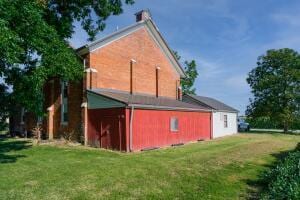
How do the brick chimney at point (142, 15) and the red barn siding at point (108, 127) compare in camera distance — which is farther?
the brick chimney at point (142, 15)

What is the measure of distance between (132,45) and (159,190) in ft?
63.3

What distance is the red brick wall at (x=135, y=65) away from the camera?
2562cm

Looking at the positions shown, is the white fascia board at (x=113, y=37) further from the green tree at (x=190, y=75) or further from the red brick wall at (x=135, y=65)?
the green tree at (x=190, y=75)

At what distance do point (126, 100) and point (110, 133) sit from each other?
95.7 inches

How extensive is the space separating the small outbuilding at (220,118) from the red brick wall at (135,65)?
13.5 ft

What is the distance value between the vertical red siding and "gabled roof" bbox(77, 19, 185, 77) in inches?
255

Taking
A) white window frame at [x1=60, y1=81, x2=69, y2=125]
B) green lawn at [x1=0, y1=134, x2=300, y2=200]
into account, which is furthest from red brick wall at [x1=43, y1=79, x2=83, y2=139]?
green lawn at [x1=0, y1=134, x2=300, y2=200]

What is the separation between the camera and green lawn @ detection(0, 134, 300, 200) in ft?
34.2

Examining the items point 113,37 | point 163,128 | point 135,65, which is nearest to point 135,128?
point 163,128

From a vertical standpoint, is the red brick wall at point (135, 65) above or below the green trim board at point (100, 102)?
above

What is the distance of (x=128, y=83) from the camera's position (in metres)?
27.9

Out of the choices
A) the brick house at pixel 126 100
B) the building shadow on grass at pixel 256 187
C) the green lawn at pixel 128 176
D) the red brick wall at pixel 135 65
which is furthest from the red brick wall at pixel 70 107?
the building shadow on grass at pixel 256 187

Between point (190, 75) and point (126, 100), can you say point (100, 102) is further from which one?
point (190, 75)

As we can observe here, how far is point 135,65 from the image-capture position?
28.6 metres
